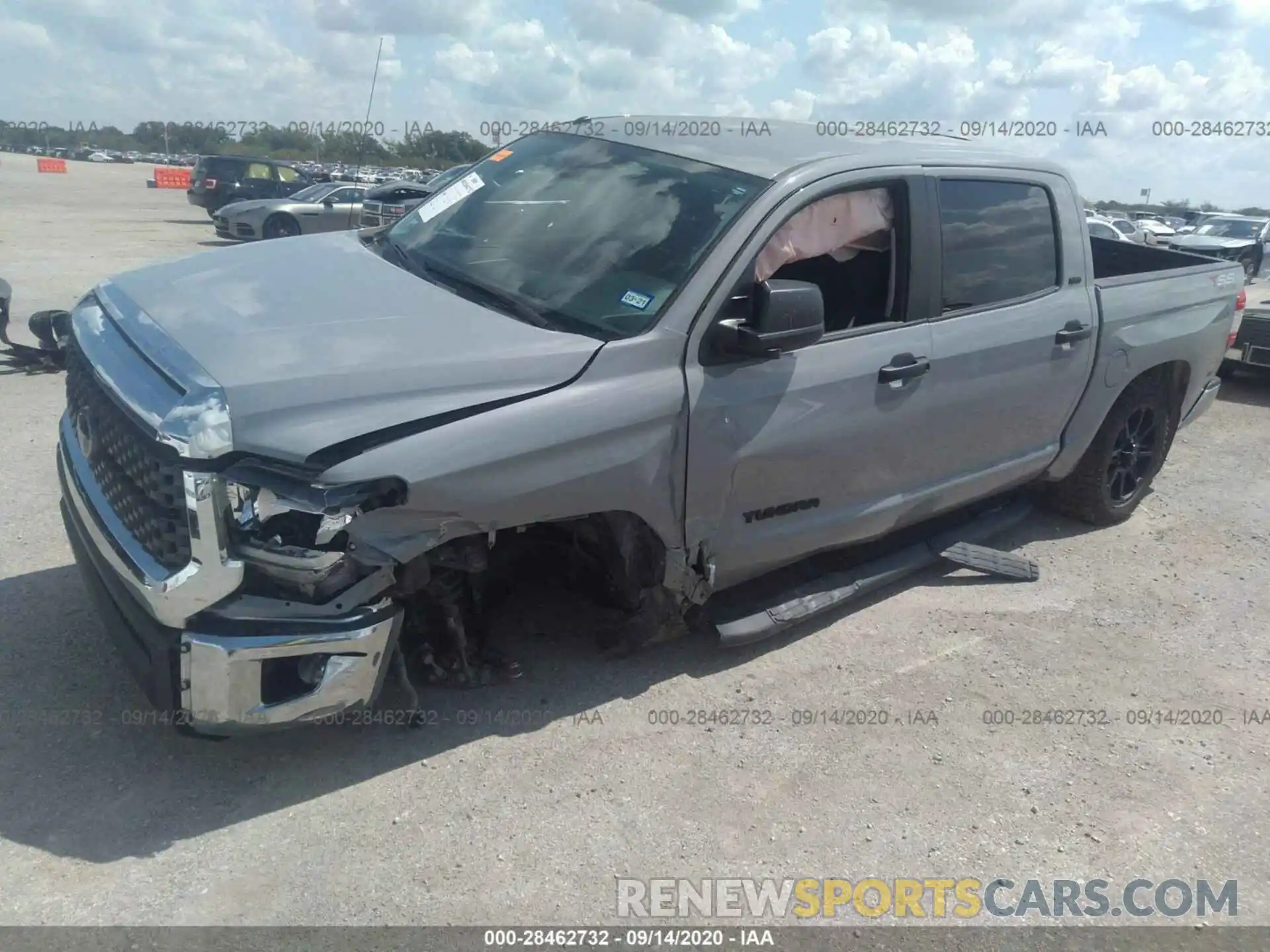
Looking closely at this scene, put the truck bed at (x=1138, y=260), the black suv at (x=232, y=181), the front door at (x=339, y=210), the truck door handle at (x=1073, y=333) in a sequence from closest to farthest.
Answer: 1. the truck door handle at (x=1073, y=333)
2. the truck bed at (x=1138, y=260)
3. the front door at (x=339, y=210)
4. the black suv at (x=232, y=181)

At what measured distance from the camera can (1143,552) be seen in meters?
5.43

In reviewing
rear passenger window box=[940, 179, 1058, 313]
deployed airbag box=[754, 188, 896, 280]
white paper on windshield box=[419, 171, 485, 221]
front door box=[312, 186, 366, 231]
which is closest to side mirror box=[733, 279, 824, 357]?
deployed airbag box=[754, 188, 896, 280]

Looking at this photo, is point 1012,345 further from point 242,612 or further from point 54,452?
point 54,452

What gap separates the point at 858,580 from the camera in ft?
14.3

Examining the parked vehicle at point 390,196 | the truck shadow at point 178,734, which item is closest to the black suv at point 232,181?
the parked vehicle at point 390,196

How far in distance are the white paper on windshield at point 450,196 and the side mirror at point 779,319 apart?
154 cm

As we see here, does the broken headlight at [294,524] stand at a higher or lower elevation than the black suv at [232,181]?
lower

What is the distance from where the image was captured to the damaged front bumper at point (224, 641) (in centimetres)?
269

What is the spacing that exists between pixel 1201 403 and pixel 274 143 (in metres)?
46.0

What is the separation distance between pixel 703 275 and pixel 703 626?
1.52 m

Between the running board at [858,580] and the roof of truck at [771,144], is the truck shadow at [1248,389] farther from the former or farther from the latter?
the roof of truck at [771,144]

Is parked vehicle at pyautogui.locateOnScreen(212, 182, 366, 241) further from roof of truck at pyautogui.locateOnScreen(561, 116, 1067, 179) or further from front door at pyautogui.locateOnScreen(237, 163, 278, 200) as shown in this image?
roof of truck at pyautogui.locateOnScreen(561, 116, 1067, 179)

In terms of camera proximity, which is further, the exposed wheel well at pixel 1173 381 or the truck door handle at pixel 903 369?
the exposed wheel well at pixel 1173 381

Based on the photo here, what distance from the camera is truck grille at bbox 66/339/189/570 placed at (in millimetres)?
2693
